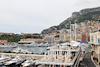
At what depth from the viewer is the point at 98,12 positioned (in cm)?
18362

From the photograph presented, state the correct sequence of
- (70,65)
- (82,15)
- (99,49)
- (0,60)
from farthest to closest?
(82,15)
(0,60)
(99,49)
(70,65)

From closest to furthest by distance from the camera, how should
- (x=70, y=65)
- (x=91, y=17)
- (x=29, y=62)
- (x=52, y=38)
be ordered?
(x=70, y=65)
(x=29, y=62)
(x=52, y=38)
(x=91, y=17)

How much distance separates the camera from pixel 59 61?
13523 mm

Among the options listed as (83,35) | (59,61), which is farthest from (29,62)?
(83,35)

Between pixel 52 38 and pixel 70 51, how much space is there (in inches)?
5382

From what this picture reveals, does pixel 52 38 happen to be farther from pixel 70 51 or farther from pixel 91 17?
pixel 70 51

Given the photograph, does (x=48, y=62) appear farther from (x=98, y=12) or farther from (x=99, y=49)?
(x=98, y=12)

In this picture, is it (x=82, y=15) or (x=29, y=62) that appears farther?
(x=82, y=15)

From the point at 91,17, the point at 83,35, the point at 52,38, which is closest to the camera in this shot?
the point at 83,35

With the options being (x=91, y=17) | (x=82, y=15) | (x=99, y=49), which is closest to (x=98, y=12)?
(x=91, y=17)

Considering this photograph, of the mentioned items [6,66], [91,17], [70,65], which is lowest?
[6,66]

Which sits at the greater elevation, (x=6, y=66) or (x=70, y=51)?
(x=70, y=51)

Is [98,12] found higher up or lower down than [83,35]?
higher up

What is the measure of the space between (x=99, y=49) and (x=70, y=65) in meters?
9.46
